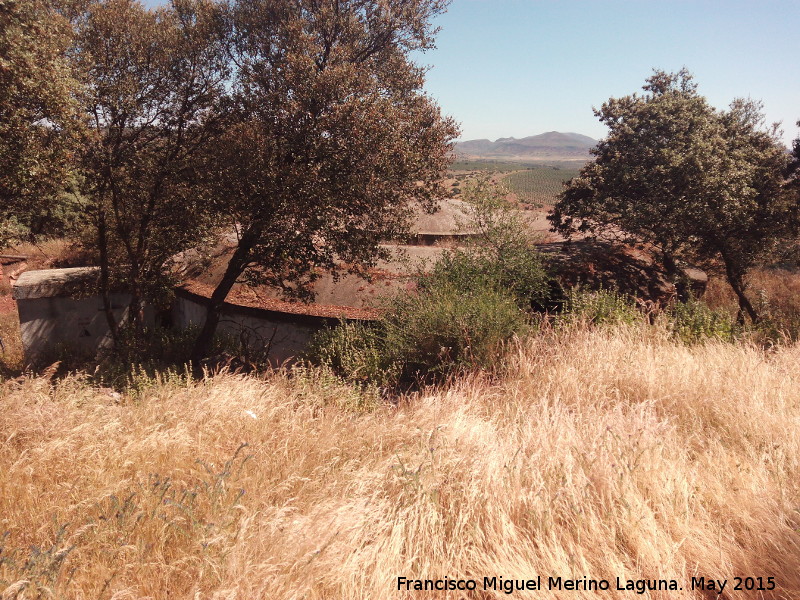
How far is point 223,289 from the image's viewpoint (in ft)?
31.1

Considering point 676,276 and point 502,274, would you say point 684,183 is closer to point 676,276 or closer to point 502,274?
point 676,276

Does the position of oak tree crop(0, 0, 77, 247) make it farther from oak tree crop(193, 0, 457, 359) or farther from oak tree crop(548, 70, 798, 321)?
oak tree crop(548, 70, 798, 321)

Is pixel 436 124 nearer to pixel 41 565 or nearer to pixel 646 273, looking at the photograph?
pixel 646 273

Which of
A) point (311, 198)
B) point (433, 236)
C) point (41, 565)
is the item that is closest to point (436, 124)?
point (311, 198)

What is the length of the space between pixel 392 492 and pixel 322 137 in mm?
6061

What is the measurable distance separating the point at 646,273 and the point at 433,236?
5.95 metres

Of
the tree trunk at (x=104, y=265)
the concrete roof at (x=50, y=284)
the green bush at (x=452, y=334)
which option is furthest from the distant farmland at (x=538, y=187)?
the concrete roof at (x=50, y=284)

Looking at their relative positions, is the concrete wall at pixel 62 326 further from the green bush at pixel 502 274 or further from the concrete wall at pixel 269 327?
the green bush at pixel 502 274

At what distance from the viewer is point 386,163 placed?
24.8ft

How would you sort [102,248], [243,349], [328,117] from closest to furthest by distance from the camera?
[328,117] → [243,349] → [102,248]

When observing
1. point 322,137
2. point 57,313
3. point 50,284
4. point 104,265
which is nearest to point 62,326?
point 57,313

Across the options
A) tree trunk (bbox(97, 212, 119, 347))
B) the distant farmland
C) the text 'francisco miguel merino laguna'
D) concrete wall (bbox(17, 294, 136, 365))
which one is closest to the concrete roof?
concrete wall (bbox(17, 294, 136, 365))

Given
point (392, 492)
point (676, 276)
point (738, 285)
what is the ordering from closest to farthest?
point (392, 492)
point (676, 276)
point (738, 285)

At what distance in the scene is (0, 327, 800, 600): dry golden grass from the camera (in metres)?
2.39
